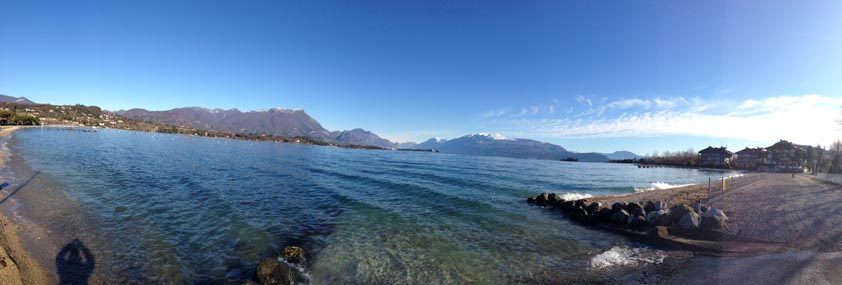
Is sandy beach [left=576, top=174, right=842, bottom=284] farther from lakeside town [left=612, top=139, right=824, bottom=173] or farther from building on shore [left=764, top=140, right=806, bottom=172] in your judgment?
building on shore [left=764, top=140, right=806, bottom=172]

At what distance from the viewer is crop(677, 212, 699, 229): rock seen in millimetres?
15086

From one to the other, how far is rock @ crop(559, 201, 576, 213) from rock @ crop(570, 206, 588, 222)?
58.8 inches

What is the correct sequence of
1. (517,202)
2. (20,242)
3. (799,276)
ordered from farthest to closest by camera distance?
(517,202), (20,242), (799,276)

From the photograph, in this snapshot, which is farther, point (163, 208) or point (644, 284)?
point (163, 208)

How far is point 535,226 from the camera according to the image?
56.8ft

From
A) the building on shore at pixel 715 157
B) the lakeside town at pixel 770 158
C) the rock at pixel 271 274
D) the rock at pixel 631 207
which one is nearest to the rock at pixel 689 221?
the rock at pixel 631 207

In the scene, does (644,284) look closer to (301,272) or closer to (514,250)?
(514,250)

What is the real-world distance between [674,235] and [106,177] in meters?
40.2

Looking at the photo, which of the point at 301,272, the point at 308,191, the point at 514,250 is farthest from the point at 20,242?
the point at 514,250

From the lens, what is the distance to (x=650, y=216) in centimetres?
1706

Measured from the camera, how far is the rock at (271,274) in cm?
907

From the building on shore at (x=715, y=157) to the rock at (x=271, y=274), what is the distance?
17728 cm

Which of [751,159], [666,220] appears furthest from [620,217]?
[751,159]

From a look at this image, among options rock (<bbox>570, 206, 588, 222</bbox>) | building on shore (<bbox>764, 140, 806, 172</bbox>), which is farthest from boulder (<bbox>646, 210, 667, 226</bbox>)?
building on shore (<bbox>764, 140, 806, 172</bbox>)
